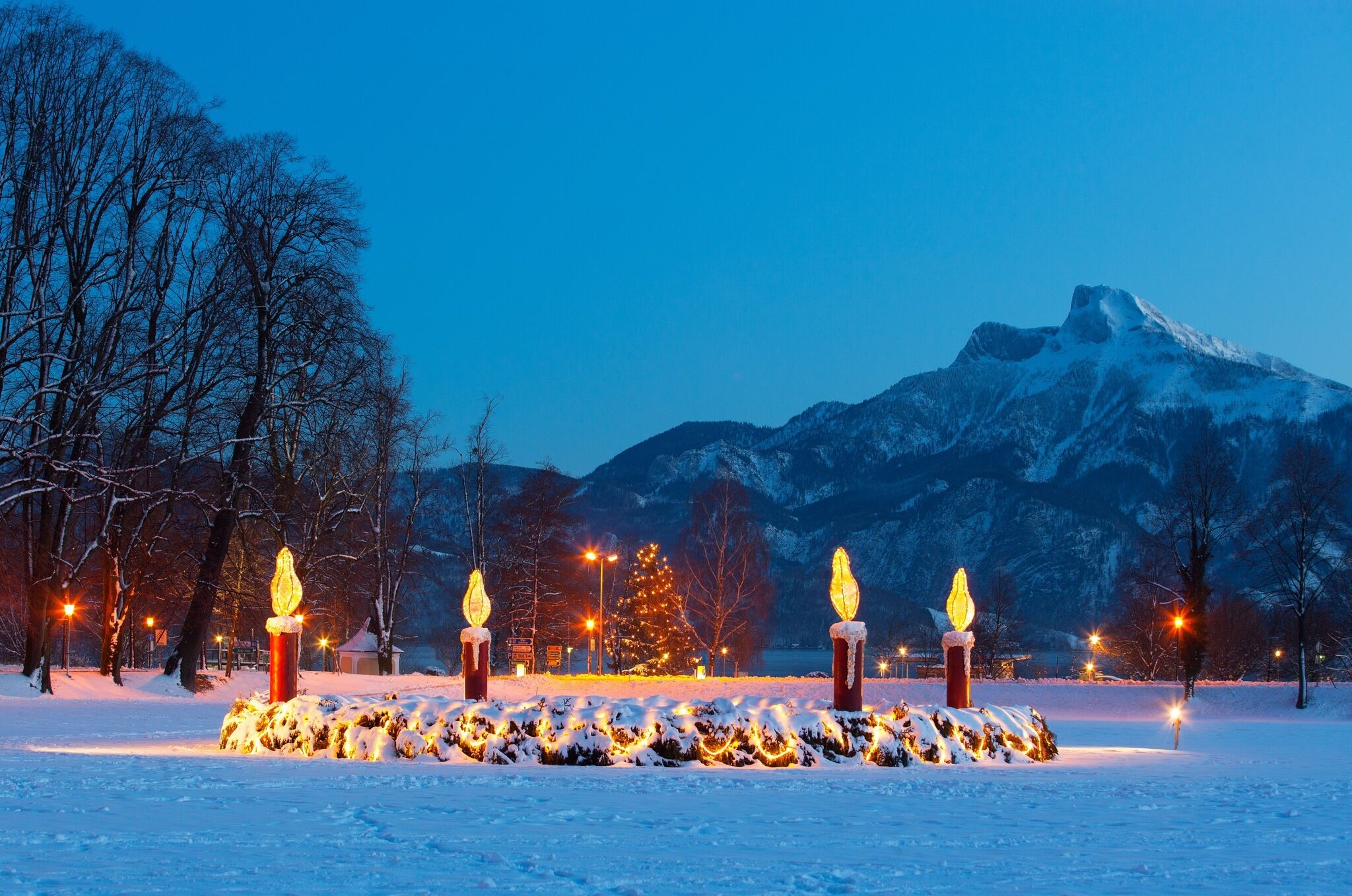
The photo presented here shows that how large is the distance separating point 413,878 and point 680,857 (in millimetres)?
1820

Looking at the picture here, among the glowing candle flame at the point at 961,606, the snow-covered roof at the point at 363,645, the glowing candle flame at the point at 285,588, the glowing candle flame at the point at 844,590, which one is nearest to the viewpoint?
the glowing candle flame at the point at 844,590

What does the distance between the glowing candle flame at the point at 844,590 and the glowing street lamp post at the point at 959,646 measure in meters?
2.01

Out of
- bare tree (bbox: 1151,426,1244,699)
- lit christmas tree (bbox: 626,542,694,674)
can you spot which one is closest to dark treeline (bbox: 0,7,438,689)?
lit christmas tree (bbox: 626,542,694,674)

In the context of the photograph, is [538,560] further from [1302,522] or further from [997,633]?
[1302,522]

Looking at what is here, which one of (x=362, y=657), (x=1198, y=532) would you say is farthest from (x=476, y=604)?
(x=1198, y=532)

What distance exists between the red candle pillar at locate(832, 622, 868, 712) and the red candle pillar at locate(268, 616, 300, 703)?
8.35 metres

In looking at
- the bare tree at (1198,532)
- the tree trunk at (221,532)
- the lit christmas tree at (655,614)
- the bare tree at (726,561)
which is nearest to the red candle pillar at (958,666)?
the tree trunk at (221,532)

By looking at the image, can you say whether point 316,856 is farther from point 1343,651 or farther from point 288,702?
point 1343,651

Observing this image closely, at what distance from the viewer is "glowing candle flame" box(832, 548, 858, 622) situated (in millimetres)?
17688

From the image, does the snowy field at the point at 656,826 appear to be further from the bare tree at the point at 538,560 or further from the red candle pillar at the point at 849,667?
the bare tree at the point at 538,560

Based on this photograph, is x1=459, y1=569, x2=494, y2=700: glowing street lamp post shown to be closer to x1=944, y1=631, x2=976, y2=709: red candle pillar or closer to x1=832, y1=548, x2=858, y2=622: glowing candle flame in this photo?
x1=832, y1=548, x2=858, y2=622: glowing candle flame

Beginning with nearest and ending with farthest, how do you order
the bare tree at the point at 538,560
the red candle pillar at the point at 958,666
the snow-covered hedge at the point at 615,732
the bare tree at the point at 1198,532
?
the snow-covered hedge at the point at 615,732, the red candle pillar at the point at 958,666, the bare tree at the point at 1198,532, the bare tree at the point at 538,560

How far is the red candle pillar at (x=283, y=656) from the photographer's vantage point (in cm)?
1870

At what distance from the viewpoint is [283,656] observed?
18.9 m
